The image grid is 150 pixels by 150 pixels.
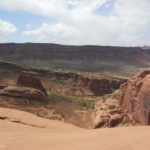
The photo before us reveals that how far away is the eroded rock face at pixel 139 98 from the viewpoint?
21.7 meters

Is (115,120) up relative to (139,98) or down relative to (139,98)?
down

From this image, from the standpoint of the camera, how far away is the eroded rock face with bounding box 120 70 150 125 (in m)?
21.7

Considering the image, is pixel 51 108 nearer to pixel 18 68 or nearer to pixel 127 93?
pixel 127 93

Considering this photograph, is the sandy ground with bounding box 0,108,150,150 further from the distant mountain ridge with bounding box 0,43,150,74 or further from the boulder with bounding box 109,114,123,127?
the distant mountain ridge with bounding box 0,43,150,74

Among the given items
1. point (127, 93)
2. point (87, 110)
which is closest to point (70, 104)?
point (87, 110)

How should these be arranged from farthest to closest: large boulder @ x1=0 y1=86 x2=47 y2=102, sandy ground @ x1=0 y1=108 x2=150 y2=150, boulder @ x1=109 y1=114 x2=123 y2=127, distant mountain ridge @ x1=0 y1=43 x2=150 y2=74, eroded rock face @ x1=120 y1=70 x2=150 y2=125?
distant mountain ridge @ x1=0 y1=43 x2=150 y2=74, large boulder @ x1=0 y1=86 x2=47 y2=102, boulder @ x1=109 y1=114 x2=123 y2=127, eroded rock face @ x1=120 y1=70 x2=150 y2=125, sandy ground @ x1=0 y1=108 x2=150 y2=150

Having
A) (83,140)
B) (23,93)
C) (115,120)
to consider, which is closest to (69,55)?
(23,93)

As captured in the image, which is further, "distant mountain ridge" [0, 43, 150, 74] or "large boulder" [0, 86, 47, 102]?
"distant mountain ridge" [0, 43, 150, 74]

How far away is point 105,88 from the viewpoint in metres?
60.4

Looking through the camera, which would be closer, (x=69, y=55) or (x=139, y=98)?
(x=139, y=98)

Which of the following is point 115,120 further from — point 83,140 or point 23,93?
point 83,140

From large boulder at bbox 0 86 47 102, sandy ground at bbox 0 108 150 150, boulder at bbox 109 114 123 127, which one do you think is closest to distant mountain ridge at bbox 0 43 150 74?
large boulder at bbox 0 86 47 102

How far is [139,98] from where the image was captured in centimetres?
2345

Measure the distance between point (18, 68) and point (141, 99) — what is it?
38.0 meters
